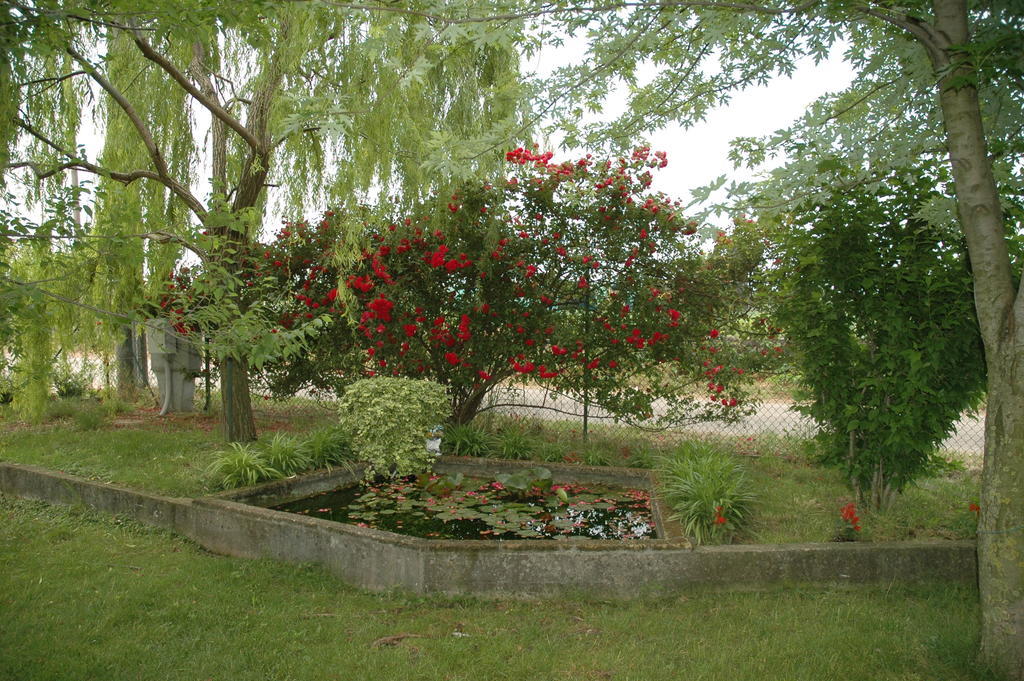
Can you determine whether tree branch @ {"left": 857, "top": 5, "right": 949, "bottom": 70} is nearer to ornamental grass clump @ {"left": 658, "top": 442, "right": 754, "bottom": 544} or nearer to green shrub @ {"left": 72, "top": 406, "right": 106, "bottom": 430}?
ornamental grass clump @ {"left": 658, "top": 442, "right": 754, "bottom": 544}

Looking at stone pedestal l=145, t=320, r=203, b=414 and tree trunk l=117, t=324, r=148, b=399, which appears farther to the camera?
tree trunk l=117, t=324, r=148, b=399

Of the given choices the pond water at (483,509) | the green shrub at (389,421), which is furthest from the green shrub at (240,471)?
the green shrub at (389,421)

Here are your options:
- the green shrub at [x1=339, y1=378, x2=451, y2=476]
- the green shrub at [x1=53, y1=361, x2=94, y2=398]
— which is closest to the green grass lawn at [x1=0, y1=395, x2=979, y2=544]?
the green shrub at [x1=339, y1=378, x2=451, y2=476]

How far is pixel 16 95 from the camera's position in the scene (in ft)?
17.7

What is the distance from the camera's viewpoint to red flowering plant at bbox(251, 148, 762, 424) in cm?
682

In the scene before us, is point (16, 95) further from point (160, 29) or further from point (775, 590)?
point (775, 590)

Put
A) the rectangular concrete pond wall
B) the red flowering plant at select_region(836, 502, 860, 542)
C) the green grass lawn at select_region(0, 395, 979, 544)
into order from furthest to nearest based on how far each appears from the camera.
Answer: the green grass lawn at select_region(0, 395, 979, 544)
the red flowering plant at select_region(836, 502, 860, 542)
the rectangular concrete pond wall

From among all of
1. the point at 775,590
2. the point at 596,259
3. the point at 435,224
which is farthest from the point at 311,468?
the point at 775,590

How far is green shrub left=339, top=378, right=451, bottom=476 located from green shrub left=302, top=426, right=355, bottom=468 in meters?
0.34

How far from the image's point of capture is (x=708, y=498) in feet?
14.7

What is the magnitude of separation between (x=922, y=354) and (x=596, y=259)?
3.31m

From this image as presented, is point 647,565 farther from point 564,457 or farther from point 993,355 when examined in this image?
point 564,457

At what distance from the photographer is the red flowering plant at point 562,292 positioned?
22.4 feet

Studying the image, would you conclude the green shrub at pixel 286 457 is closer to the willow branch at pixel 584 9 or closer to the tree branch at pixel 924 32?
the willow branch at pixel 584 9
